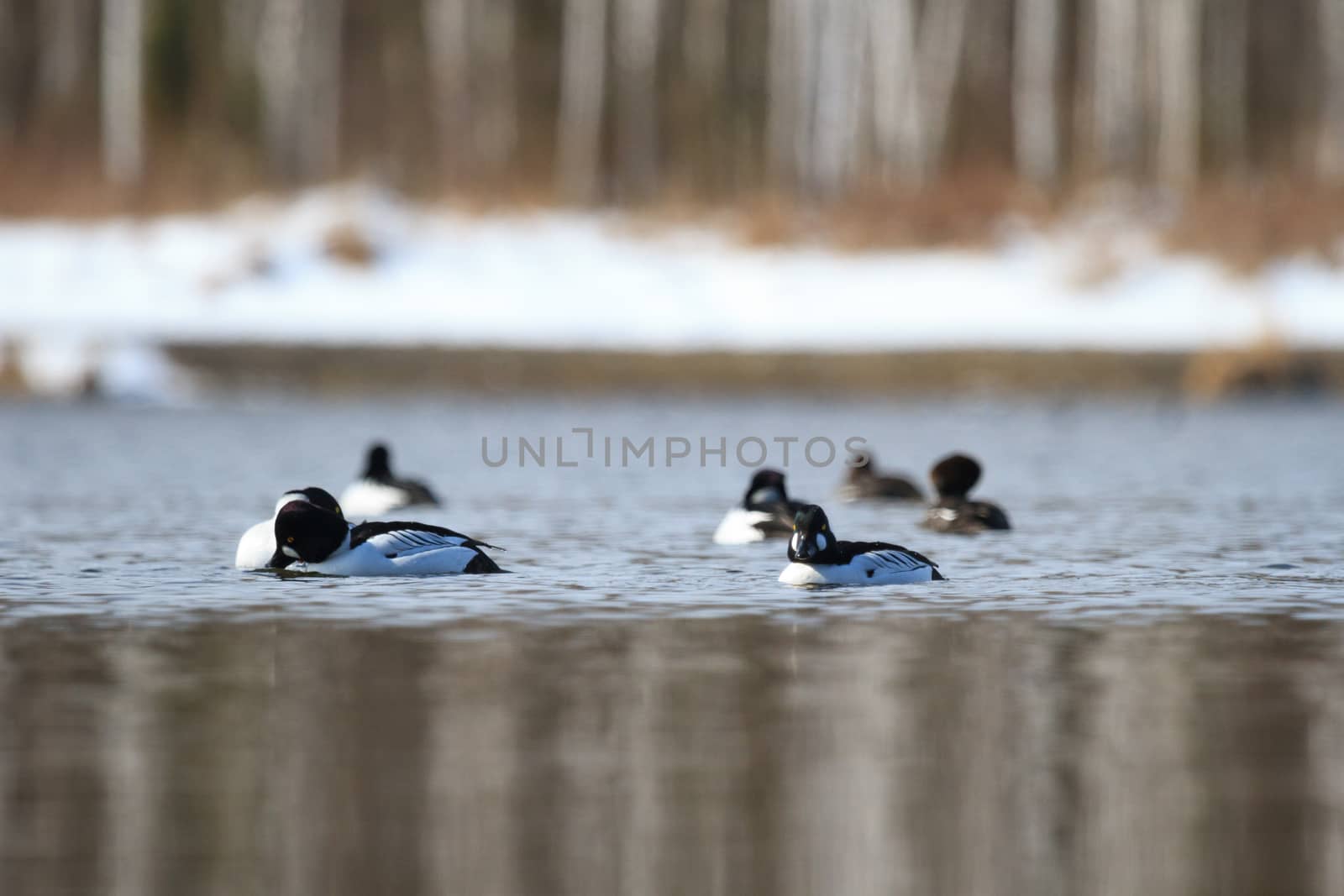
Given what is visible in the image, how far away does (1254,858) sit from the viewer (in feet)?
18.2

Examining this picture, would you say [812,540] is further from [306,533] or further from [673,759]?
[673,759]

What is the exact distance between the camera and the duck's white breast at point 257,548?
464 inches

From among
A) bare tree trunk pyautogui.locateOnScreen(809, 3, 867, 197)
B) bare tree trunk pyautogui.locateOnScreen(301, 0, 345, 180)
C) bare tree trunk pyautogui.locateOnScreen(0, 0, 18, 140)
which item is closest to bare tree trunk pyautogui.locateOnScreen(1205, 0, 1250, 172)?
bare tree trunk pyautogui.locateOnScreen(809, 3, 867, 197)

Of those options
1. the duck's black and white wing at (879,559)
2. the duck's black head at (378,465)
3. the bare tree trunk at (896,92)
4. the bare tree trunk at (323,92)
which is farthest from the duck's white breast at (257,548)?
the bare tree trunk at (323,92)

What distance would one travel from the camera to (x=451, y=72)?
44000 mm

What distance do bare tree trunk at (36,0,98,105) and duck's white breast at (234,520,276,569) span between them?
3472 centimetres

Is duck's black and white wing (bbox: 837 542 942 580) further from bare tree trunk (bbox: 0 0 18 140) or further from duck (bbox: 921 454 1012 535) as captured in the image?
bare tree trunk (bbox: 0 0 18 140)

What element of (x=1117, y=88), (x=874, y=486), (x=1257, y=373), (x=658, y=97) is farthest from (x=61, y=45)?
(x=874, y=486)

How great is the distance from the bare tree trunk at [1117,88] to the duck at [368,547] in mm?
28748

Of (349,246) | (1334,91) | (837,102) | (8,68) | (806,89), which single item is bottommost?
(349,246)

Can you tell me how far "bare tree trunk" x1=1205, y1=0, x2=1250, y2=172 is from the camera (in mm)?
44812

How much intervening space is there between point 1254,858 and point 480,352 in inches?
921

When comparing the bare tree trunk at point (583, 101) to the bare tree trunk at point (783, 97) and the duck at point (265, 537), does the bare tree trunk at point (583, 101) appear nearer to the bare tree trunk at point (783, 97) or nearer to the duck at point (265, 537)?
the bare tree trunk at point (783, 97)

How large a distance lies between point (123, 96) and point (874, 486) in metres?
28.4
